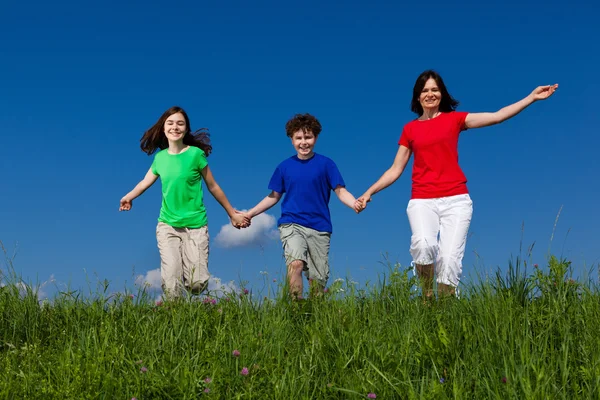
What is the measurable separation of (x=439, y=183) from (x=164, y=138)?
4.00 meters

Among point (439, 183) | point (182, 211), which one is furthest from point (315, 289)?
point (182, 211)

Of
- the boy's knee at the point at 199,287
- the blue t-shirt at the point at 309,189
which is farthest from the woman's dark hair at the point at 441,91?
the boy's knee at the point at 199,287

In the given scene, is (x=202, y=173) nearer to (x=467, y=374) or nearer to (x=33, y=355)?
(x=33, y=355)

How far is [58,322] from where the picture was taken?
6.55 metres

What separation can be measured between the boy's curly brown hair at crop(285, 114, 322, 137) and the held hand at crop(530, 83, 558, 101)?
2713 millimetres

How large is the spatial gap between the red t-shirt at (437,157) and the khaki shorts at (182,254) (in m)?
2.82

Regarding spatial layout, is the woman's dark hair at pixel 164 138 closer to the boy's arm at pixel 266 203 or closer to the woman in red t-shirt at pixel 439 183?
the boy's arm at pixel 266 203

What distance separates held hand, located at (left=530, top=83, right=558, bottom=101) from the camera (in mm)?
7000

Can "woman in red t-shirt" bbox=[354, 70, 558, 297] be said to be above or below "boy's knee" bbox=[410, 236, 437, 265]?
above

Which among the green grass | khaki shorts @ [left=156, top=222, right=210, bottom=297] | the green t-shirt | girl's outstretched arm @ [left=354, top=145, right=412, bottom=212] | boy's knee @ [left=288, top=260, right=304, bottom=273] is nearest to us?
the green grass

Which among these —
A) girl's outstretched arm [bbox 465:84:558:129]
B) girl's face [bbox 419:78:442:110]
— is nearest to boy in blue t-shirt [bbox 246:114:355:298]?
girl's face [bbox 419:78:442:110]

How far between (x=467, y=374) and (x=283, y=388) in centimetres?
128

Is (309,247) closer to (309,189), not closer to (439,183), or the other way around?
(309,189)

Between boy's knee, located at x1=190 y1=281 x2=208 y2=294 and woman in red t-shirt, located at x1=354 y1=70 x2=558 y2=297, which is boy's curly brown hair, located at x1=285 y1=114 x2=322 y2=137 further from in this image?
boy's knee, located at x1=190 y1=281 x2=208 y2=294
